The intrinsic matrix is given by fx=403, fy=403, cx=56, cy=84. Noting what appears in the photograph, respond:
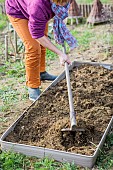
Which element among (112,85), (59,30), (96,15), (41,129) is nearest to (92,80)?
(112,85)

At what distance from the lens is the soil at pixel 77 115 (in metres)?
3.87

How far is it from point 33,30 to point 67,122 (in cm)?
100

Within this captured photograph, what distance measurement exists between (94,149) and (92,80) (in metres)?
1.62

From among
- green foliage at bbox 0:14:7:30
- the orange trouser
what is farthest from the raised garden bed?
green foliage at bbox 0:14:7:30

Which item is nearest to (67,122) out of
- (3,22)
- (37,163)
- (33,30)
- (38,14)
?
(37,163)

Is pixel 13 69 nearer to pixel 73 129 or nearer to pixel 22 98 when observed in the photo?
pixel 22 98

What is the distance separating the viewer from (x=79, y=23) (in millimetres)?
7941

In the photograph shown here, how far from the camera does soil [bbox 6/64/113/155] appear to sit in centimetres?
387

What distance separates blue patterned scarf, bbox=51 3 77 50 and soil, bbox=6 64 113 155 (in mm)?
565

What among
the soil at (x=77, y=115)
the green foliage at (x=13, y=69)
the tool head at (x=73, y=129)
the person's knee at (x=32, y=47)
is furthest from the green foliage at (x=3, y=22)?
the tool head at (x=73, y=129)

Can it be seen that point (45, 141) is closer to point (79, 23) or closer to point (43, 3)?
point (43, 3)

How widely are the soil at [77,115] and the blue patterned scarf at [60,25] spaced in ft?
1.85

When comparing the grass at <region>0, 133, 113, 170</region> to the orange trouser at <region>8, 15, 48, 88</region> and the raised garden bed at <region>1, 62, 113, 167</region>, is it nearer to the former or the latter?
the raised garden bed at <region>1, 62, 113, 167</region>

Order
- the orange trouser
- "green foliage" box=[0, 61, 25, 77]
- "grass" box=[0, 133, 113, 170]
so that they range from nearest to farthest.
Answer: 1. "grass" box=[0, 133, 113, 170]
2. the orange trouser
3. "green foliage" box=[0, 61, 25, 77]
